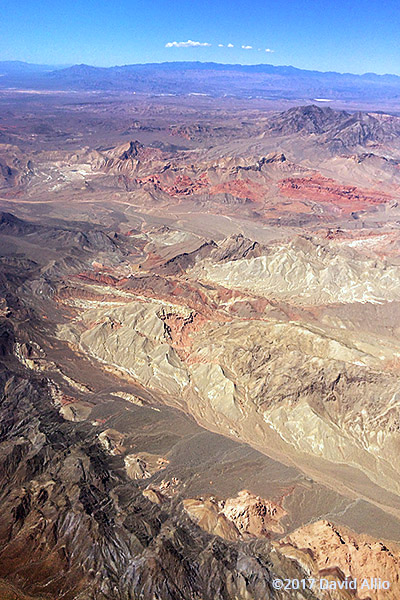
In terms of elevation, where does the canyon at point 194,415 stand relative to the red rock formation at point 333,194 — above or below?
below

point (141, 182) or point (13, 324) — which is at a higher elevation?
point (141, 182)

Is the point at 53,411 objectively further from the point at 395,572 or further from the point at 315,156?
the point at 315,156

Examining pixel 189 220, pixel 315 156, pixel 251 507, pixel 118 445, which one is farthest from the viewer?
pixel 315 156

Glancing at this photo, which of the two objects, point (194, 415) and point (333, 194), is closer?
point (194, 415)

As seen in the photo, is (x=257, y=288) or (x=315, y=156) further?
(x=315, y=156)

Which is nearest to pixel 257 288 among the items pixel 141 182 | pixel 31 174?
pixel 141 182

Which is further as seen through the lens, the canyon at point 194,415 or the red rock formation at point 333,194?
the red rock formation at point 333,194

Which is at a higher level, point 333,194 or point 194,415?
point 333,194

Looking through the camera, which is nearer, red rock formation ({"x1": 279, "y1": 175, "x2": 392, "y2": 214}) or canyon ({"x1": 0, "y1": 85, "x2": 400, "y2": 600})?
canyon ({"x1": 0, "y1": 85, "x2": 400, "y2": 600})

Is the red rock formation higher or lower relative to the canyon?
higher

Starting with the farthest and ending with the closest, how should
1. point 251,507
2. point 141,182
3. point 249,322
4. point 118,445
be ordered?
1. point 141,182
2. point 249,322
3. point 118,445
4. point 251,507

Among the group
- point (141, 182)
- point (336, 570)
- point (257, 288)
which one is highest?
point (141, 182)
